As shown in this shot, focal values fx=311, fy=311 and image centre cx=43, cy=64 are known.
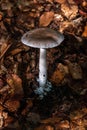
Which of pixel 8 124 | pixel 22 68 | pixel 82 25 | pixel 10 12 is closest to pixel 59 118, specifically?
pixel 8 124

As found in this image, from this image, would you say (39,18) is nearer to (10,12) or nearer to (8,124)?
(10,12)

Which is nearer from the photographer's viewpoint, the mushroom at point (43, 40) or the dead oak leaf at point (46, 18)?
the mushroom at point (43, 40)

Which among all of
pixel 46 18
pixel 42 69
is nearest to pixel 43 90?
pixel 42 69

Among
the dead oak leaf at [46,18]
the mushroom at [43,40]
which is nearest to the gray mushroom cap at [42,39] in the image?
the mushroom at [43,40]

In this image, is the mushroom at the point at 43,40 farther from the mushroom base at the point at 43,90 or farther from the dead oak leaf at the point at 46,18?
the dead oak leaf at the point at 46,18

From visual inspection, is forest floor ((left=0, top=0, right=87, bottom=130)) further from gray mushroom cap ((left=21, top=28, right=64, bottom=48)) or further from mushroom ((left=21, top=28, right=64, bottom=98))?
gray mushroom cap ((left=21, top=28, right=64, bottom=48))

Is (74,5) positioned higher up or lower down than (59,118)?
higher up
